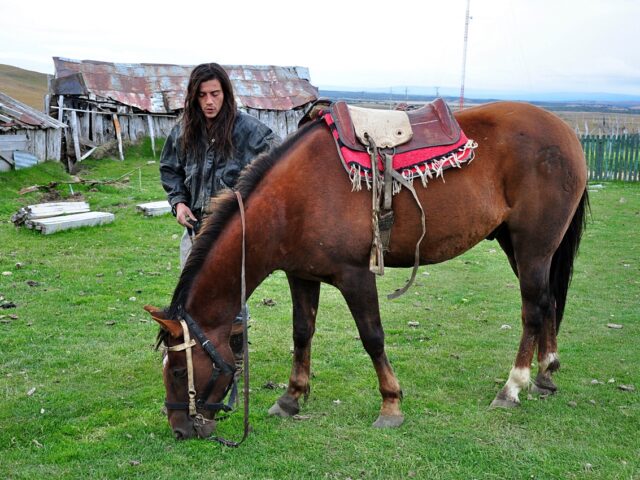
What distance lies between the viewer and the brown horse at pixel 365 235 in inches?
139

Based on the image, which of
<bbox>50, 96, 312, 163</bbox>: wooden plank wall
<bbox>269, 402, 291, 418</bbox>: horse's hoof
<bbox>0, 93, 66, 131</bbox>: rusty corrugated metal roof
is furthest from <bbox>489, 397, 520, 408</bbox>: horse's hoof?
<bbox>50, 96, 312, 163</bbox>: wooden plank wall

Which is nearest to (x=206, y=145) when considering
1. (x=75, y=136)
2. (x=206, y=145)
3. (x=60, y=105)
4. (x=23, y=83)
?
(x=206, y=145)

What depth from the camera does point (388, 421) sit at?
3953 mm

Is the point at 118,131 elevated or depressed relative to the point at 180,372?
elevated

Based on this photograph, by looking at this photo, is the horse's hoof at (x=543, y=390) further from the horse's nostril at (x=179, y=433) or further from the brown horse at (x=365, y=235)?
the horse's nostril at (x=179, y=433)

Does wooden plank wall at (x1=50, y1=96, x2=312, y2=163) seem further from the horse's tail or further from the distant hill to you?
the distant hill

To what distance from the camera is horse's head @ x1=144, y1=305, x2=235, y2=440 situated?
3418 mm

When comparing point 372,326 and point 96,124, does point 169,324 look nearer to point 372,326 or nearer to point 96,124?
point 372,326

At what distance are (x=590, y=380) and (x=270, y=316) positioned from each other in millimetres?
3158

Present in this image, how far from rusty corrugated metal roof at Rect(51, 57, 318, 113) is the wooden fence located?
1060 cm

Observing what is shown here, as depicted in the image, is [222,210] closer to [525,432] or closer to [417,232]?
[417,232]

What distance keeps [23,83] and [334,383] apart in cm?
7231

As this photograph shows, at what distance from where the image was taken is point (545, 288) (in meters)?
4.44

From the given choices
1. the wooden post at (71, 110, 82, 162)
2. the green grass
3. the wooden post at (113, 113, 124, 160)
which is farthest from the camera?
the wooden post at (113, 113, 124, 160)
